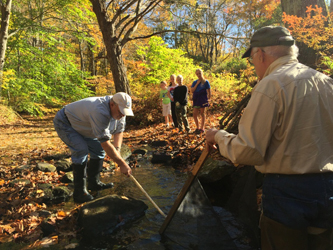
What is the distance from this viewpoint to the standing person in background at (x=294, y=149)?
4.76ft

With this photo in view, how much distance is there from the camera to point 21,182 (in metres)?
4.76

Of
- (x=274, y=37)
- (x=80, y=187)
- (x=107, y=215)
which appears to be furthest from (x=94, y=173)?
(x=274, y=37)

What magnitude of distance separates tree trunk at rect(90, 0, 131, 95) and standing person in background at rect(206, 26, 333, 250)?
10228 mm

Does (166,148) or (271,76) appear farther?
(166,148)

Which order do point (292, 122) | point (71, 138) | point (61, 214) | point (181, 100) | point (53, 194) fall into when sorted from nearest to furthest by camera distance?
point (292, 122) < point (61, 214) < point (71, 138) < point (53, 194) < point (181, 100)

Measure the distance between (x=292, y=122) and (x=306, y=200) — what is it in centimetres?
50

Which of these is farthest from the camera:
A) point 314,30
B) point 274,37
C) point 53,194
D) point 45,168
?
point 45,168

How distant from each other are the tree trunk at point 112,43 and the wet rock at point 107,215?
324 inches

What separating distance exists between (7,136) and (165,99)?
7.02 m

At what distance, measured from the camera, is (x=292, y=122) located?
56.9 inches

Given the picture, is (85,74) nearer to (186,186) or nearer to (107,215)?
(107,215)

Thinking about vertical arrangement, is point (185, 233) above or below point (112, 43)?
below

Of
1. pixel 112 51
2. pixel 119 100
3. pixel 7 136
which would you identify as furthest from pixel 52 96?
pixel 119 100

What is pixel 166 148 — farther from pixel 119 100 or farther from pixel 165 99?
pixel 119 100
